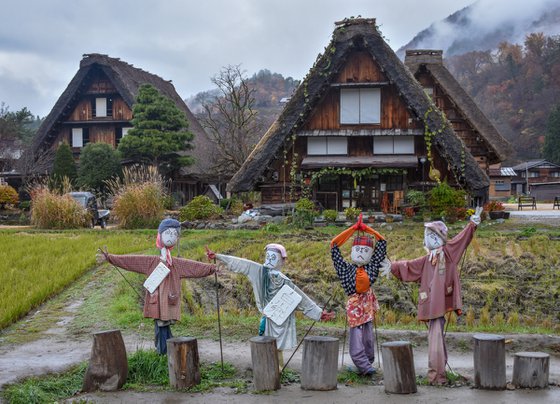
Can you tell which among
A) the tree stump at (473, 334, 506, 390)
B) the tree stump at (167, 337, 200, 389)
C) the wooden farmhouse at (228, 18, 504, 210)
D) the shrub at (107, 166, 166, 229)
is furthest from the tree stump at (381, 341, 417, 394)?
the wooden farmhouse at (228, 18, 504, 210)

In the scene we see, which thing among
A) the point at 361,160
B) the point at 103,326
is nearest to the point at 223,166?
the point at 361,160

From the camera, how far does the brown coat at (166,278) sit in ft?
21.3

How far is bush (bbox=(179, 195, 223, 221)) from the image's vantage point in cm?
2020

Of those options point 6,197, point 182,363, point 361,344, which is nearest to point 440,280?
point 361,344

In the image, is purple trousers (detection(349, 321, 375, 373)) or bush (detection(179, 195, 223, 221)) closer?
purple trousers (detection(349, 321, 375, 373))

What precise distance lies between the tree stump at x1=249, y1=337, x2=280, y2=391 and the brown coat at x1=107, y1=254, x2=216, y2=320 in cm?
104

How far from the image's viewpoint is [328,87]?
21484 millimetres

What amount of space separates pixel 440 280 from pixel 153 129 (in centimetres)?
2390

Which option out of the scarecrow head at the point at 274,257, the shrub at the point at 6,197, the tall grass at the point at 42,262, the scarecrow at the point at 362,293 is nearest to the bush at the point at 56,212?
the tall grass at the point at 42,262

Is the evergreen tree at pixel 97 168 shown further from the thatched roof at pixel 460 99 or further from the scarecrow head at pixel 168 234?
the scarecrow head at pixel 168 234

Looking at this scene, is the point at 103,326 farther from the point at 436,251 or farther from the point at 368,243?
the point at 436,251

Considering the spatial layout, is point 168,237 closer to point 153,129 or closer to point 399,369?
point 399,369

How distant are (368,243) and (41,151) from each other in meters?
29.7

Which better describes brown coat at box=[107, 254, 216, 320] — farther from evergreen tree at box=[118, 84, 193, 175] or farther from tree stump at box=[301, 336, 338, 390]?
evergreen tree at box=[118, 84, 193, 175]
